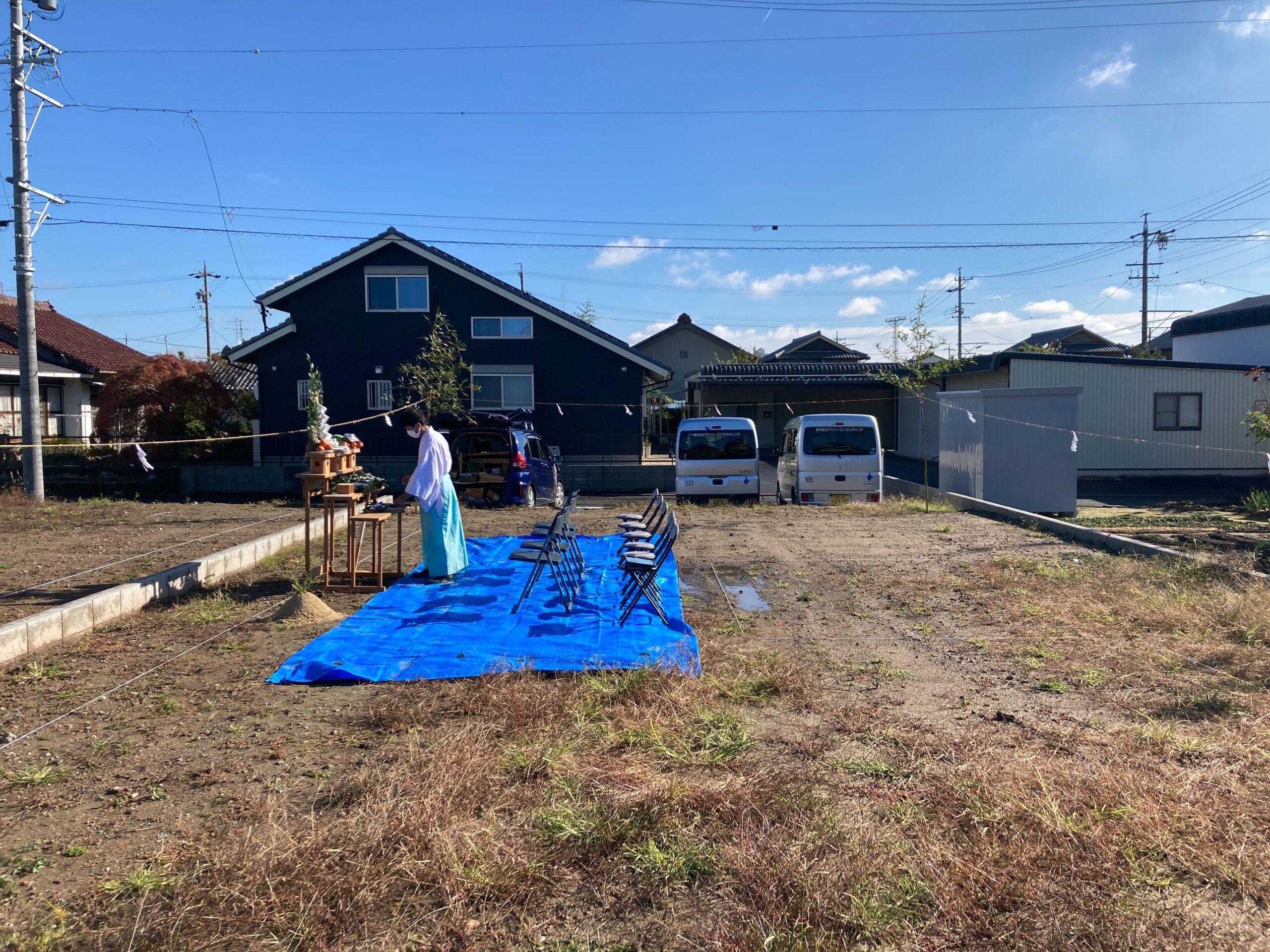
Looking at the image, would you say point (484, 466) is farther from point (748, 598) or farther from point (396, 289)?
point (748, 598)

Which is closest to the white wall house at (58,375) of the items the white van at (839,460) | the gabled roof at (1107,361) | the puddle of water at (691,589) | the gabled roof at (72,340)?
the gabled roof at (72,340)

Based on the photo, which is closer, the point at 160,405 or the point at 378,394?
the point at 160,405

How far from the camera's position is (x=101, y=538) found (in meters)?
11.8

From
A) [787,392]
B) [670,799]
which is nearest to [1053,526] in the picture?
[670,799]

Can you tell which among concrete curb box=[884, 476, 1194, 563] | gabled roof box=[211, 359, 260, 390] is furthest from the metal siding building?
gabled roof box=[211, 359, 260, 390]

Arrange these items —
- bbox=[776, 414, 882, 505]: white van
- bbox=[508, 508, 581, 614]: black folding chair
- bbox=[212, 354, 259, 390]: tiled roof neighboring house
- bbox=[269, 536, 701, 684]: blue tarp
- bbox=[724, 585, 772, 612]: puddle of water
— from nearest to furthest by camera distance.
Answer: bbox=[269, 536, 701, 684]: blue tarp, bbox=[508, 508, 581, 614]: black folding chair, bbox=[724, 585, 772, 612]: puddle of water, bbox=[776, 414, 882, 505]: white van, bbox=[212, 354, 259, 390]: tiled roof neighboring house

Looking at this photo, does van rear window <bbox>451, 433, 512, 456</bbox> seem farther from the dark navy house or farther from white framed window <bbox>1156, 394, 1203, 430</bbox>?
white framed window <bbox>1156, 394, 1203, 430</bbox>

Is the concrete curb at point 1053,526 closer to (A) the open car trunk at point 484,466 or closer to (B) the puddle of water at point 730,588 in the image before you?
(B) the puddle of water at point 730,588

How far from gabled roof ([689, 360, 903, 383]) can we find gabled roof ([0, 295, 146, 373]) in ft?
59.8

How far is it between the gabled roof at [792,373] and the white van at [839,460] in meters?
15.0

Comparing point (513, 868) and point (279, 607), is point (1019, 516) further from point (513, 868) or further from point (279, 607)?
point (513, 868)

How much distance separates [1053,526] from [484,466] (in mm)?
9301

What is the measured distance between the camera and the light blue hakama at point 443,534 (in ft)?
27.1

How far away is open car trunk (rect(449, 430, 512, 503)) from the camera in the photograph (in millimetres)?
16234
